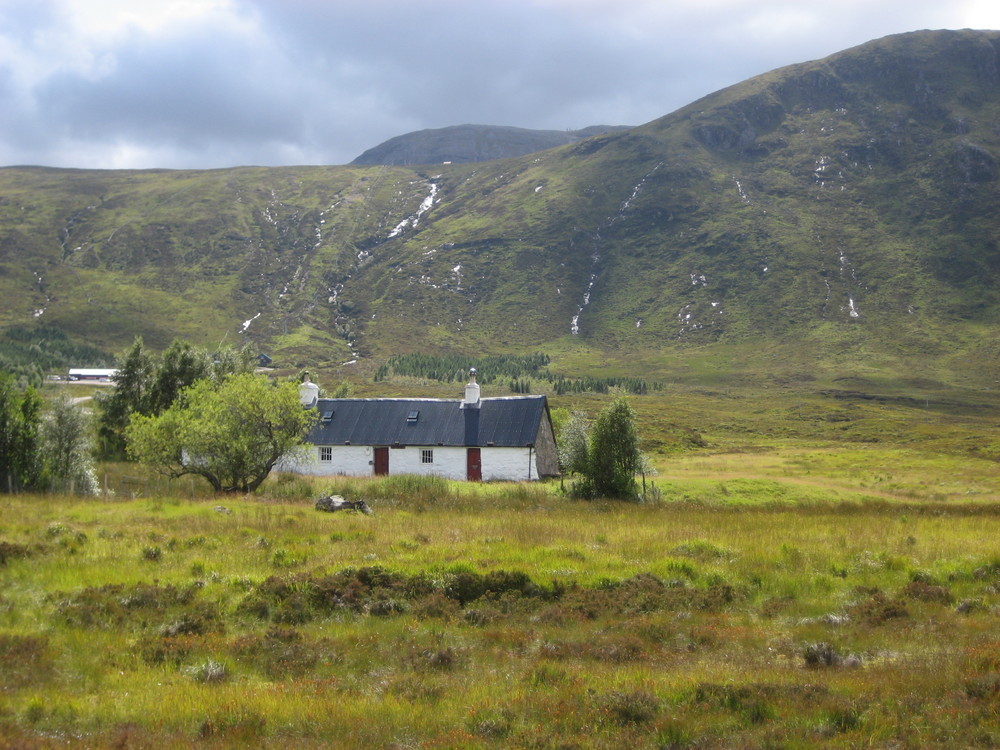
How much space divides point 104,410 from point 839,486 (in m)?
53.1

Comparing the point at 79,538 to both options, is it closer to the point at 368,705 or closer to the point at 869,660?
the point at 368,705

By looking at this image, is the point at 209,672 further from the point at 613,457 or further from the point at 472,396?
the point at 472,396

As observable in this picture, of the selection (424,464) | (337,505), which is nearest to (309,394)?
(424,464)

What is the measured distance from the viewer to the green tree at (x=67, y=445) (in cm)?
3428

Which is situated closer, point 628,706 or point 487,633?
point 628,706

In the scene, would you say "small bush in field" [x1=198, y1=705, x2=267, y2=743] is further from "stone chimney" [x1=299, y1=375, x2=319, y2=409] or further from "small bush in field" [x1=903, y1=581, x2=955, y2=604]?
"stone chimney" [x1=299, y1=375, x2=319, y2=409]

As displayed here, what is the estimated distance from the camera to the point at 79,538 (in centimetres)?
1847

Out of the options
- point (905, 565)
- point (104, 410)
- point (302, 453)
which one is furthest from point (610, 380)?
point (905, 565)

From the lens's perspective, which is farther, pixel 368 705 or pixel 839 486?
pixel 839 486

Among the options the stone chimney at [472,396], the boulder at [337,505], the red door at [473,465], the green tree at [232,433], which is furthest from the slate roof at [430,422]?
the boulder at [337,505]

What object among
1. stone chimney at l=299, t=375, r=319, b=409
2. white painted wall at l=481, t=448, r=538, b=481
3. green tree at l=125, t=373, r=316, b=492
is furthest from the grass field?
stone chimney at l=299, t=375, r=319, b=409

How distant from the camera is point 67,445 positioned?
3641 centimetres

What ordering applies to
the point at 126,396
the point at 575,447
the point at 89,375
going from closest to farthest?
the point at 575,447 → the point at 126,396 → the point at 89,375

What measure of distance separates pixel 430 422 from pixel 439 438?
1.74 metres
